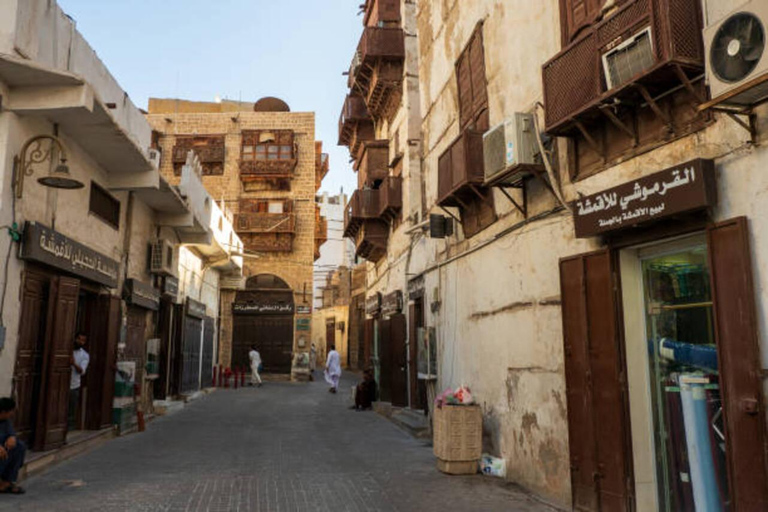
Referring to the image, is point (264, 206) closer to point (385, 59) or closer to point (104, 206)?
point (385, 59)

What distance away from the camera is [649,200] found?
4641 mm

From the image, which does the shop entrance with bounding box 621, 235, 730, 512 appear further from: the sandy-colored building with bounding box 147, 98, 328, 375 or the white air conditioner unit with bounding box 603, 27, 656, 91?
the sandy-colored building with bounding box 147, 98, 328, 375

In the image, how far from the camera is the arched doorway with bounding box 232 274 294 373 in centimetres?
2723

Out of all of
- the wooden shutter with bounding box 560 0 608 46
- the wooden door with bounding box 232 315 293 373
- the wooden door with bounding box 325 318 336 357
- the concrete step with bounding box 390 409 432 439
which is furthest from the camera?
the wooden door with bounding box 325 318 336 357

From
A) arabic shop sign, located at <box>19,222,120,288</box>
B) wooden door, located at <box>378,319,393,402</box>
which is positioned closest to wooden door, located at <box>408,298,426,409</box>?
wooden door, located at <box>378,319,393,402</box>

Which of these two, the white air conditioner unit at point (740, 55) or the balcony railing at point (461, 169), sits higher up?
the balcony railing at point (461, 169)

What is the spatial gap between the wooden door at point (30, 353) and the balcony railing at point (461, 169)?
5.63 m

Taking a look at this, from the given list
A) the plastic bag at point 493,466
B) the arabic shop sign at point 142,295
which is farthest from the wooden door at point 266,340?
the plastic bag at point 493,466

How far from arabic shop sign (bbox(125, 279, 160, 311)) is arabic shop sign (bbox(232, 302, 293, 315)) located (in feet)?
46.8

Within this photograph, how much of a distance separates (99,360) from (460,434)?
6.30 meters

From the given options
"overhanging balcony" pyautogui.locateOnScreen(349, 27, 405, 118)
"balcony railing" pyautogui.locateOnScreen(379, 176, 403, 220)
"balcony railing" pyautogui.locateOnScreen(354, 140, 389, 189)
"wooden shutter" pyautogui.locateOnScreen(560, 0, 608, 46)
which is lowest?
"wooden shutter" pyautogui.locateOnScreen(560, 0, 608, 46)

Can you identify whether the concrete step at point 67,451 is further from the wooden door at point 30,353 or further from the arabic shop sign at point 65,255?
the arabic shop sign at point 65,255

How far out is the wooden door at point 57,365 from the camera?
309 inches

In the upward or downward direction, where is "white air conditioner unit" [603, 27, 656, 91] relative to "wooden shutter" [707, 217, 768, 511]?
upward
